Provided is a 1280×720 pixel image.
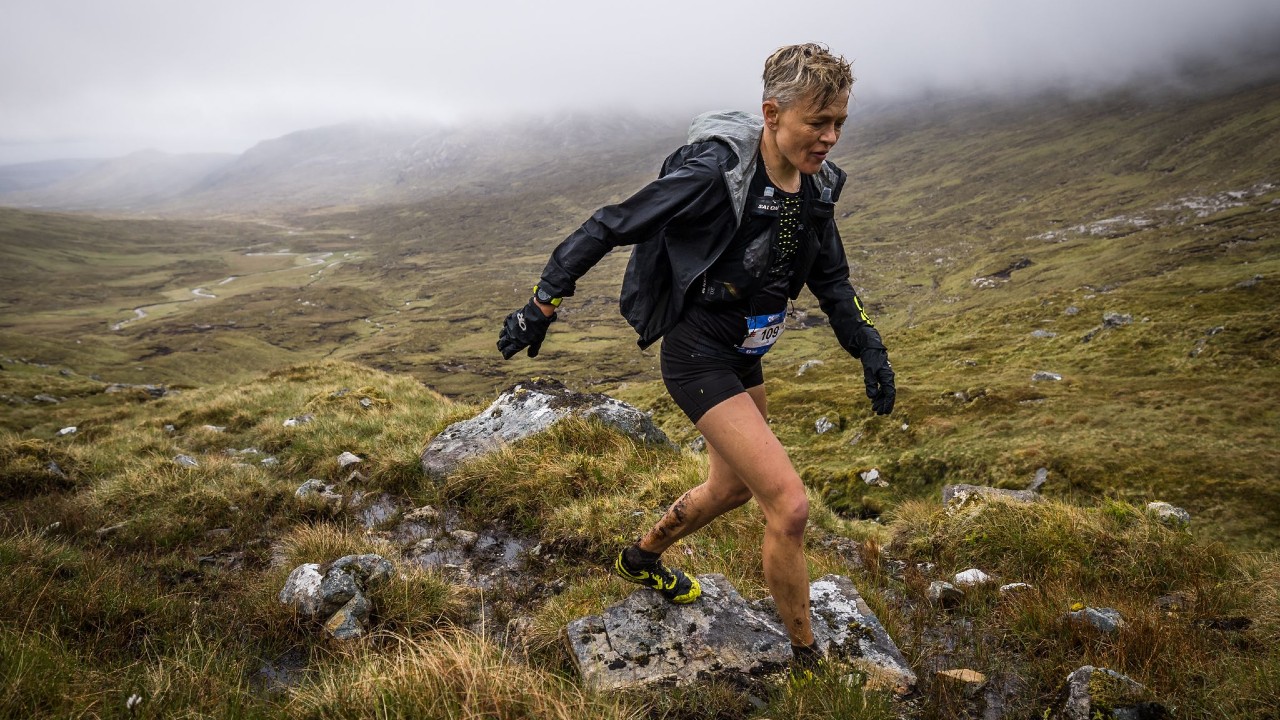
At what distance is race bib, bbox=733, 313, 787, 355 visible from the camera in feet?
13.4

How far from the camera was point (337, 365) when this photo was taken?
2212cm

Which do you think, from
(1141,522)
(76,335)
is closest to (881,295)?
(1141,522)

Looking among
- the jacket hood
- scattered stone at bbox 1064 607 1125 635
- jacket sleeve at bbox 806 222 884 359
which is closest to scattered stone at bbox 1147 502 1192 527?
scattered stone at bbox 1064 607 1125 635

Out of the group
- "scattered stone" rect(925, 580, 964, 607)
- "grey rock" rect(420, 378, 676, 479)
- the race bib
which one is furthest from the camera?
"grey rock" rect(420, 378, 676, 479)

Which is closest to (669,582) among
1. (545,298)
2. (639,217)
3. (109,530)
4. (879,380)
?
(879,380)

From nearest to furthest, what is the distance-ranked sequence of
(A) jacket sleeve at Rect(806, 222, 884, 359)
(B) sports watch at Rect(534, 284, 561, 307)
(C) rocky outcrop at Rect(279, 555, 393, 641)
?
(B) sports watch at Rect(534, 284, 561, 307)
(C) rocky outcrop at Rect(279, 555, 393, 641)
(A) jacket sleeve at Rect(806, 222, 884, 359)

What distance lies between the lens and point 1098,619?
4254mm

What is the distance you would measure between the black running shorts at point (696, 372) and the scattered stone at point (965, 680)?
7.38 feet

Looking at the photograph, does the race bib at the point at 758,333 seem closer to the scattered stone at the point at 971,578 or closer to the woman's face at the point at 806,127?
the woman's face at the point at 806,127

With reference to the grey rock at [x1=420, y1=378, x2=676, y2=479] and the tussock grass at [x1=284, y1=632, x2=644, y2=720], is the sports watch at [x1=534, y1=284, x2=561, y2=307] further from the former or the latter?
the grey rock at [x1=420, y1=378, x2=676, y2=479]

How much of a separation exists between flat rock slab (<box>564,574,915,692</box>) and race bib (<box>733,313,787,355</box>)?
190cm

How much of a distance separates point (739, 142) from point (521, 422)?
6.08 m

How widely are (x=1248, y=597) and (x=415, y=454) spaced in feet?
29.2

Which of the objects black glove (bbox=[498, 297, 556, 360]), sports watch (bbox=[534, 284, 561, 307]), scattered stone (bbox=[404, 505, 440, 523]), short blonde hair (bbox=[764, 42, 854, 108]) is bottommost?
scattered stone (bbox=[404, 505, 440, 523])
